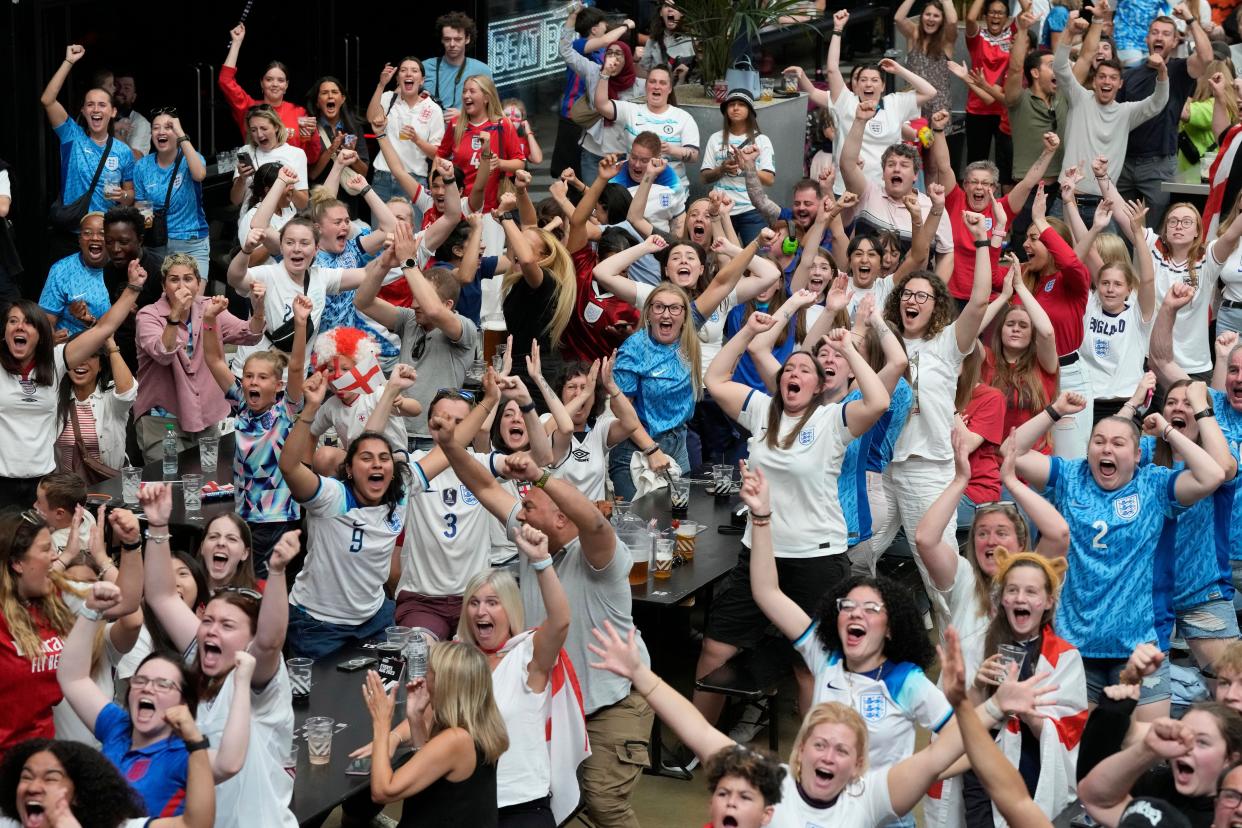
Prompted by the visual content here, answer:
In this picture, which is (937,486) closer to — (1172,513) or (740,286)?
(1172,513)

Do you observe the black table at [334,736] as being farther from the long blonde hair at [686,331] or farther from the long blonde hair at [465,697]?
the long blonde hair at [686,331]

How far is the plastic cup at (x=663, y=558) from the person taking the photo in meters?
7.83

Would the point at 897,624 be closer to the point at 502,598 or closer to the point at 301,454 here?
the point at 502,598

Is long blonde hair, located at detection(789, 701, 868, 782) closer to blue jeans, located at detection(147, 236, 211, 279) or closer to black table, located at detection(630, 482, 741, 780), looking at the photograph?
black table, located at detection(630, 482, 741, 780)

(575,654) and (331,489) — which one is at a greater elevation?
(331,489)

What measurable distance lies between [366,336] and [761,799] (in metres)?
4.22

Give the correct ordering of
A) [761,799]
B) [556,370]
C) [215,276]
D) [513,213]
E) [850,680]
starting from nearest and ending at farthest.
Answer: [761,799], [850,680], [556,370], [513,213], [215,276]

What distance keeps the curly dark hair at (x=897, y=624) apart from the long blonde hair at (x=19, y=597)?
2619mm

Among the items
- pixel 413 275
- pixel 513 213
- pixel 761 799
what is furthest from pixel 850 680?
pixel 513 213

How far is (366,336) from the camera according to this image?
8680 millimetres

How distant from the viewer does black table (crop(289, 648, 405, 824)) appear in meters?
5.87

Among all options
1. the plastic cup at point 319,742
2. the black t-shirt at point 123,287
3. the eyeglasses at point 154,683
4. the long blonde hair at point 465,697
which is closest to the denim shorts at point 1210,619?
the long blonde hair at point 465,697

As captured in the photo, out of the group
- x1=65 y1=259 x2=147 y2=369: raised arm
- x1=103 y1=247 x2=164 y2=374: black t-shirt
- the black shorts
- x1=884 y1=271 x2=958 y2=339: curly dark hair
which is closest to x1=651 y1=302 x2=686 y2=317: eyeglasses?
x1=884 y1=271 x2=958 y2=339: curly dark hair

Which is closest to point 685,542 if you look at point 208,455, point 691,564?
point 691,564
